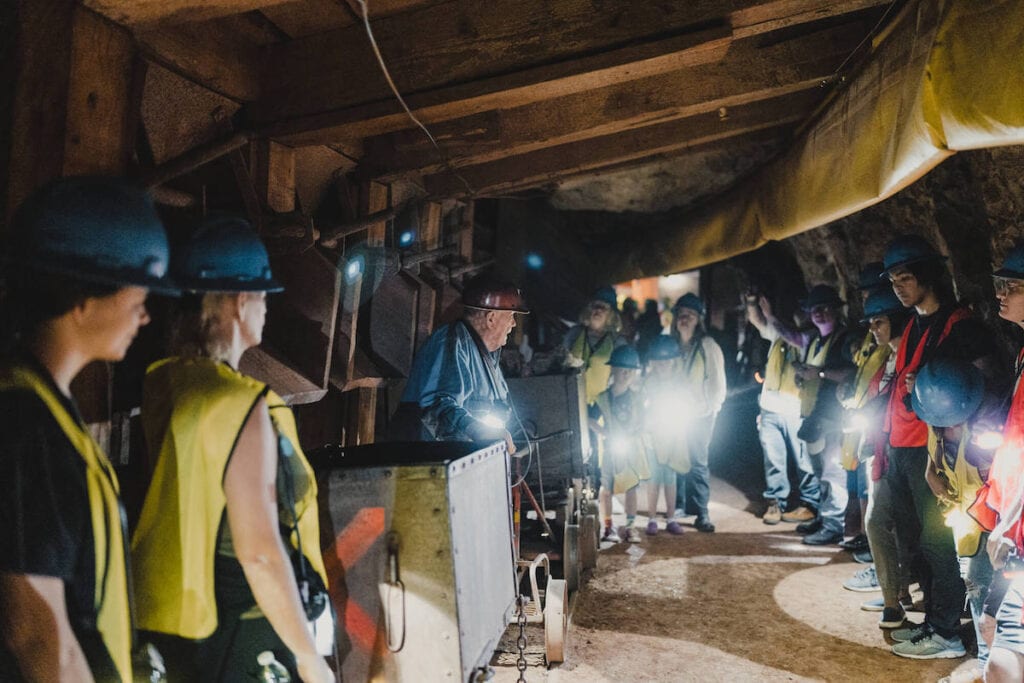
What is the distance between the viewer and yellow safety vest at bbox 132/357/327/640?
5.57 feet

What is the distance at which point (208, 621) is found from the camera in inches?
69.6

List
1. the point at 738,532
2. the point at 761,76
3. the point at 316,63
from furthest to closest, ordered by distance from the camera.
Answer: the point at 738,532 → the point at 761,76 → the point at 316,63

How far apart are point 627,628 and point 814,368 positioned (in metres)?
3.88

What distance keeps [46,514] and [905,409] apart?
485 centimetres

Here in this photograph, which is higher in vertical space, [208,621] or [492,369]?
[492,369]

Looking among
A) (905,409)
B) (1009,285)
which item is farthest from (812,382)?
(1009,285)

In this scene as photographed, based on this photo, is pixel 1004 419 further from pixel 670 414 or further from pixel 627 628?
pixel 670 414

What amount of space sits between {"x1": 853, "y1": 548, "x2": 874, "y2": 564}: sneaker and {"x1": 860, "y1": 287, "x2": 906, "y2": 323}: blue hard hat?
2637 mm

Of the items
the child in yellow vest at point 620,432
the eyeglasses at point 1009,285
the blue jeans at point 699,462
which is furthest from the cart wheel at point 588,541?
the eyeglasses at point 1009,285

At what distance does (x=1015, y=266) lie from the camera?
321cm

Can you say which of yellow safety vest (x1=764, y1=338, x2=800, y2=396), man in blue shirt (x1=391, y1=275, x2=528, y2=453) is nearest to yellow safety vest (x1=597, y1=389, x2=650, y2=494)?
yellow safety vest (x1=764, y1=338, x2=800, y2=396)

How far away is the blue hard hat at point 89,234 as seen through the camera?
149 centimetres

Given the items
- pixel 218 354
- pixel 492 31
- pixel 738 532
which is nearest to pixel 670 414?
pixel 738 532

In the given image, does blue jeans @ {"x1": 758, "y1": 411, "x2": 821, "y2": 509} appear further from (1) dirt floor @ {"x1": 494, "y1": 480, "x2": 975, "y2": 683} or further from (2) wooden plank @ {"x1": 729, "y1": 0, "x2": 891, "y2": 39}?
(2) wooden plank @ {"x1": 729, "y1": 0, "x2": 891, "y2": 39}
